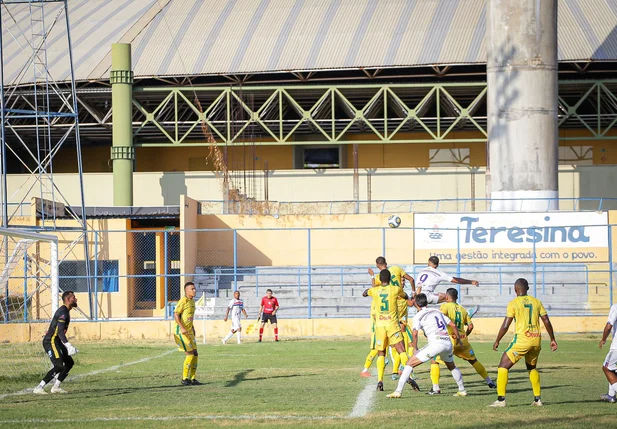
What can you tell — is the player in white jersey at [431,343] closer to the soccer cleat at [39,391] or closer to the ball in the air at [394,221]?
the soccer cleat at [39,391]

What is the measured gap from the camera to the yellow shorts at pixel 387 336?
52.0 ft

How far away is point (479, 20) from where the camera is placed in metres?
45.7

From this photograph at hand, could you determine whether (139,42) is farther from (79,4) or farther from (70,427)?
(70,427)

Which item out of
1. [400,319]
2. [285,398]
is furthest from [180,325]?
[400,319]

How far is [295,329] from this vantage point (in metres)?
31.2

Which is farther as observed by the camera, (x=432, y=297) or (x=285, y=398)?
(x=432, y=297)

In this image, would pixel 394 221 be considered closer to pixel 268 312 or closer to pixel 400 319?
pixel 268 312

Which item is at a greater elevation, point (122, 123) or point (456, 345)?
point (122, 123)

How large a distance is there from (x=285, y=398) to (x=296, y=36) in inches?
1311

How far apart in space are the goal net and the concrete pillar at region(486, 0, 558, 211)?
1720 cm

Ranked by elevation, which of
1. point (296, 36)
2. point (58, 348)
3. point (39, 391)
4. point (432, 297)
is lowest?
point (39, 391)

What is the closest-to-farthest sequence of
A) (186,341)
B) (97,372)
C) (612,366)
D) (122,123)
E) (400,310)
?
(612,366)
(400,310)
(186,341)
(97,372)
(122,123)

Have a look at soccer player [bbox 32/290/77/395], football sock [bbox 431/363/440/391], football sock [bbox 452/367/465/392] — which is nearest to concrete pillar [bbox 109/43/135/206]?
soccer player [bbox 32/290/77/395]

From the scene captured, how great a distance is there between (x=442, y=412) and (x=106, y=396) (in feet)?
18.5
